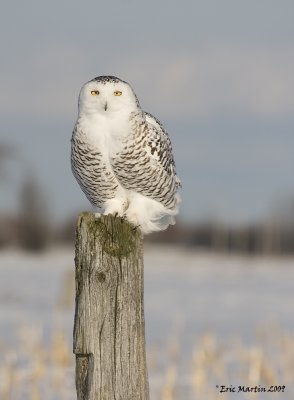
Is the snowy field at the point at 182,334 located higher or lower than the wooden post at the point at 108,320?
lower

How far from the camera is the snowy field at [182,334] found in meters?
6.77

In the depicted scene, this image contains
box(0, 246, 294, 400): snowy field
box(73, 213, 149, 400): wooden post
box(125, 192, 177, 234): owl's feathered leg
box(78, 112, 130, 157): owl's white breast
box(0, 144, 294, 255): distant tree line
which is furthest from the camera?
box(0, 144, 294, 255): distant tree line

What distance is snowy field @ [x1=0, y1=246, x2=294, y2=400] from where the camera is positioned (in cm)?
677

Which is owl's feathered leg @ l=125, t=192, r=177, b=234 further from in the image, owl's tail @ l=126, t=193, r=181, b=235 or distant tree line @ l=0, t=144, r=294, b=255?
distant tree line @ l=0, t=144, r=294, b=255

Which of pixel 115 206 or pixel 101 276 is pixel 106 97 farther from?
pixel 101 276

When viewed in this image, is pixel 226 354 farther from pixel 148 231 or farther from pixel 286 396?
pixel 148 231

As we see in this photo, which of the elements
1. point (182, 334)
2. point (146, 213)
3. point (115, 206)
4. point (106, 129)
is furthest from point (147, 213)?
point (182, 334)

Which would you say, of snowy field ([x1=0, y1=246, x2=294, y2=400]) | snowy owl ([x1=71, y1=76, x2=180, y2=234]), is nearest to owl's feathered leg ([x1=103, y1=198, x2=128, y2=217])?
snowy owl ([x1=71, y1=76, x2=180, y2=234])

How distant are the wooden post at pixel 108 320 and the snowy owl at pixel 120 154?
806 millimetres

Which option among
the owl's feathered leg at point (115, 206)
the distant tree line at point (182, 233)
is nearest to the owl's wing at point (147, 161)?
the owl's feathered leg at point (115, 206)

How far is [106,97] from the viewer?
4176mm

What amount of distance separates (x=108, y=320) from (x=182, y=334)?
875 centimetres

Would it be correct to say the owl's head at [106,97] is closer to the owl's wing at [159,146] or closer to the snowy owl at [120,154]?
the snowy owl at [120,154]

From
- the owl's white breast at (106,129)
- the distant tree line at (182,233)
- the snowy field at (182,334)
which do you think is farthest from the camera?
the distant tree line at (182,233)
